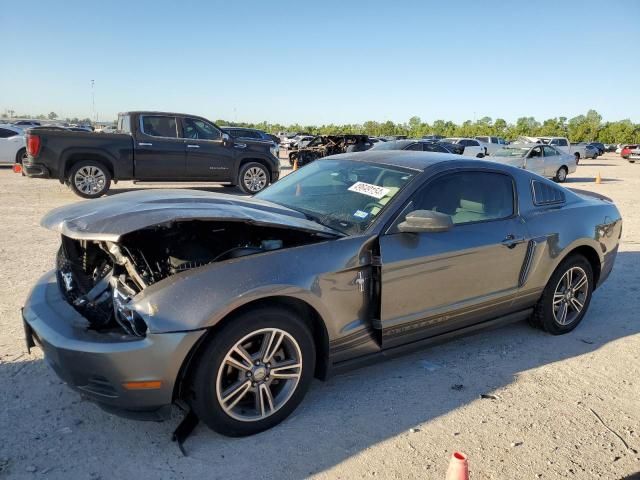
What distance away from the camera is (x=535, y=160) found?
1945cm

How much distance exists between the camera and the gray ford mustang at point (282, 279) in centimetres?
268

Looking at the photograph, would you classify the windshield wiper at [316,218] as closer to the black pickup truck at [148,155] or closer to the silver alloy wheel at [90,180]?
the black pickup truck at [148,155]

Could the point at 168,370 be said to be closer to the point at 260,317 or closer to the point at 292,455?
the point at 260,317

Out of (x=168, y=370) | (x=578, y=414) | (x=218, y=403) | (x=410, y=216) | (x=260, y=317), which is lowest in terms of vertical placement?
(x=578, y=414)

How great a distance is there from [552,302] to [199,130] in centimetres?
976

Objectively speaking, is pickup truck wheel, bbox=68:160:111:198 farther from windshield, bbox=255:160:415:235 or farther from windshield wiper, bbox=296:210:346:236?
windshield wiper, bbox=296:210:346:236

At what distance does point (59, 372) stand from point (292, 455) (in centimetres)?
131

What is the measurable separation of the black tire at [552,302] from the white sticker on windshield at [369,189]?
5.99ft

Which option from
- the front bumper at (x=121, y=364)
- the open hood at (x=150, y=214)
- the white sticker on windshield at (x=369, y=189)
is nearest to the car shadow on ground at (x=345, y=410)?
the front bumper at (x=121, y=364)

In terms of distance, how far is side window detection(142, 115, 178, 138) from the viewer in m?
11.7

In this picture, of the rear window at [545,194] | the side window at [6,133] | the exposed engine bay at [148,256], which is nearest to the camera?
the exposed engine bay at [148,256]

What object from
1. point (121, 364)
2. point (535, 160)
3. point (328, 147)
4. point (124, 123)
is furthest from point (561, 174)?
point (121, 364)

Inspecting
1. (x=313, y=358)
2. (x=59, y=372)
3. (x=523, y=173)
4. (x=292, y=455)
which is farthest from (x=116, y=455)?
(x=523, y=173)

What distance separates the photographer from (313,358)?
122 inches
